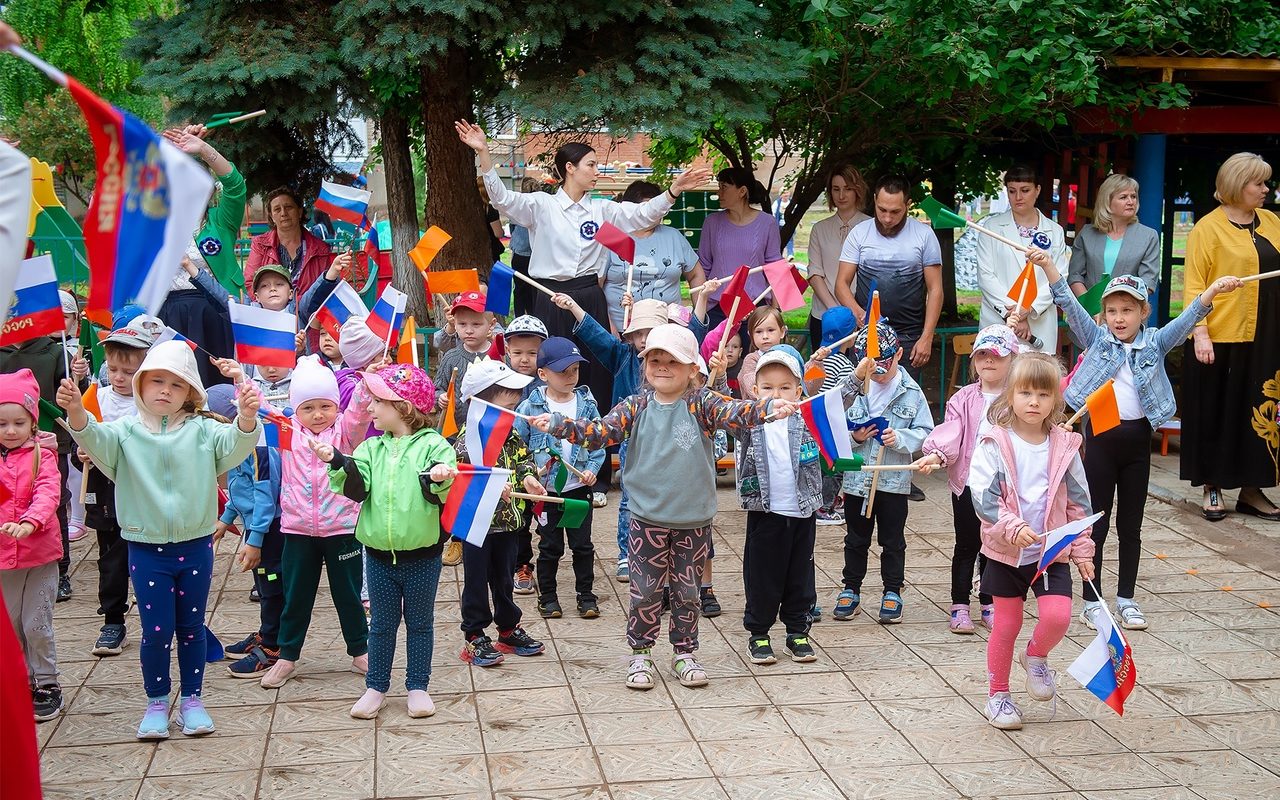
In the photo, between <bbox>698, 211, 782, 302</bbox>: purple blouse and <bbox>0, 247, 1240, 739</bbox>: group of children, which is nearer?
<bbox>0, 247, 1240, 739</bbox>: group of children

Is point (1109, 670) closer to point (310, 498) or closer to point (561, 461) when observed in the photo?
point (561, 461)

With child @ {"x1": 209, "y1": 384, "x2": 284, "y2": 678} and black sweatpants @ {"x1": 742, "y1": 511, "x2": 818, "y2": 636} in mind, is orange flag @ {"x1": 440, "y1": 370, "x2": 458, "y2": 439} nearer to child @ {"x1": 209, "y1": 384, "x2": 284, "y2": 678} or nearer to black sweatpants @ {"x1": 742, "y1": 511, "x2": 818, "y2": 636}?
child @ {"x1": 209, "y1": 384, "x2": 284, "y2": 678}

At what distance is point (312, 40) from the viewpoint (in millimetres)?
8492

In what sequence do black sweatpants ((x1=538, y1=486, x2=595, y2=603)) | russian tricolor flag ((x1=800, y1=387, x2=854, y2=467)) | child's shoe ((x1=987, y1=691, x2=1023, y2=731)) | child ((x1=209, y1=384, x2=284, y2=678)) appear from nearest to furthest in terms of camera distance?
child's shoe ((x1=987, y1=691, x2=1023, y2=731)) < russian tricolor flag ((x1=800, y1=387, x2=854, y2=467)) < child ((x1=209, y1=384, x2=284, y2=678)) < black sweatpants ((x1=538, y1=486, x2=595, y2=603))

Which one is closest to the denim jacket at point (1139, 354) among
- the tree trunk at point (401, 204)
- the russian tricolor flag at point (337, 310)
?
the russian tricolor flag at point (337, 310)

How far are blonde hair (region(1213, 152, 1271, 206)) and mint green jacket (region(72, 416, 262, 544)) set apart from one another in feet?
18.9

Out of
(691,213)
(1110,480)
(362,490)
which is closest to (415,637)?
(362,490)

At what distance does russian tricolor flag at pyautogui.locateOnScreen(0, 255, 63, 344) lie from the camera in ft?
17.6

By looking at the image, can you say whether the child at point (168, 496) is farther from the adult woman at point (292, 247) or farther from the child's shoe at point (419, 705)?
the adult woman at point (292, 247)

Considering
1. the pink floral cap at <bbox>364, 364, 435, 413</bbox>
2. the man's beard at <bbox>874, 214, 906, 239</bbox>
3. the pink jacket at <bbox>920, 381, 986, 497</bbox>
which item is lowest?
the pink jacket at <bbox>920, 381, 986, 497</bbox>

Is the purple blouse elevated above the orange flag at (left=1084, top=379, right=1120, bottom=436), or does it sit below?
above

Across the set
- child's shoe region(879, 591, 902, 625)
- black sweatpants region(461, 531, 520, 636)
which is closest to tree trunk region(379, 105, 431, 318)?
black sweatpants region(461, 531, 520, 636)

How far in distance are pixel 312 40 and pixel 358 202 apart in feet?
4.87

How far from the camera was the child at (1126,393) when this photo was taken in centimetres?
612
